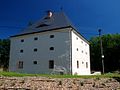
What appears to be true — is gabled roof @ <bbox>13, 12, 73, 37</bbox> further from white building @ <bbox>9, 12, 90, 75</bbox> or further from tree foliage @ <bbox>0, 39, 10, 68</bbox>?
tree foliage @ <bbox>0, 39, 10, 68</bbox>

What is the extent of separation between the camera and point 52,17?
103 ft

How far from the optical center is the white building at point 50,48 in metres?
25.6

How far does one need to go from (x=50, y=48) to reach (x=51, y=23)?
14.8 ft

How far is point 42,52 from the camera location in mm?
27344

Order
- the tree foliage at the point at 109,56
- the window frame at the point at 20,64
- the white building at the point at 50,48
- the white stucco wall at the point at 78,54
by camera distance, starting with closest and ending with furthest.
Result: the white building at the point at 50,48 → the white stucco wall at the point at 78,54 → the window frame at the point at 20,64 → the tree foliage at the point at 109,56

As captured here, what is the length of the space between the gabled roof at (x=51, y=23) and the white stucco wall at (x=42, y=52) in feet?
2.89

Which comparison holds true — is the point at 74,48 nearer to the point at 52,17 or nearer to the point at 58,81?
the point at 52,17

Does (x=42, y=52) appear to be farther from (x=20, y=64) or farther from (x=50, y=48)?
(x=20, y=64)

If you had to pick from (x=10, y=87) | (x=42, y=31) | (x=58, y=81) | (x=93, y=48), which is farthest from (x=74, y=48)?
(x=93, y=48)

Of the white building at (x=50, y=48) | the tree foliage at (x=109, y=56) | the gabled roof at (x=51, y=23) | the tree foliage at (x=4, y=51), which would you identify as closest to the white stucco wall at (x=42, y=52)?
the white building at (x=50, y=48)

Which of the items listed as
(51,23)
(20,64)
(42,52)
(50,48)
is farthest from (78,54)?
(20,64)

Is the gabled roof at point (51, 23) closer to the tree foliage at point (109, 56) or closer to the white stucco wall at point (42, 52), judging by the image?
the white stucco wall at point (42, 52)

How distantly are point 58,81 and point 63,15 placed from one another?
1770cm

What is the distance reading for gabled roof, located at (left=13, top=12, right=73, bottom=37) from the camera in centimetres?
2756
